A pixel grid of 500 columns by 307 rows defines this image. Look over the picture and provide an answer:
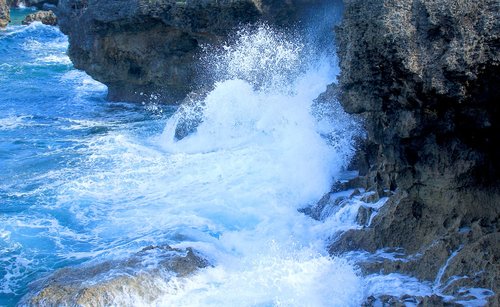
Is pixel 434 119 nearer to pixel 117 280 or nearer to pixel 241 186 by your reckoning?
pixel 117 280

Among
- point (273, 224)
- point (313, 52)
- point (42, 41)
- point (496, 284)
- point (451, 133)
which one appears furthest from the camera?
point (42, 41)

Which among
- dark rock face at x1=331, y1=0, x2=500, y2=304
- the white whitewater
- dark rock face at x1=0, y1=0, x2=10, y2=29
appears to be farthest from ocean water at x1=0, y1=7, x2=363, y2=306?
dark rock face at x1=0, y1=0, x2=10, y2=29

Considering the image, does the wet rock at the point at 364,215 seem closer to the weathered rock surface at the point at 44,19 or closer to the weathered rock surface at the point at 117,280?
the weathered rock surface at the point at 117,280

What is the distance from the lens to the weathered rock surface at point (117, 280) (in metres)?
6.11

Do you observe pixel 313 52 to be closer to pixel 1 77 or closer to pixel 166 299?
pixel 166 299

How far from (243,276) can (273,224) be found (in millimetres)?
1301

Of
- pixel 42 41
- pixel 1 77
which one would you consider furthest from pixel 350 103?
pixel 42 41

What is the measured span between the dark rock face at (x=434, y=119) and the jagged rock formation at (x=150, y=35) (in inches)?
216

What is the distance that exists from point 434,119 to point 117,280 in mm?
3542

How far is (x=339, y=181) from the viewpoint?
25.7ft

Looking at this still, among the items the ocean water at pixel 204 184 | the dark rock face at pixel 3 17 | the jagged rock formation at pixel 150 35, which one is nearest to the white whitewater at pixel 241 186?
the ocean water at pixel 204 184

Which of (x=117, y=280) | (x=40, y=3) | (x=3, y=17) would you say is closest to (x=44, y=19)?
(x=3, y=17)

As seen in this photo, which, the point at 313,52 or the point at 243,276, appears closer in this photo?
the point at 243,276

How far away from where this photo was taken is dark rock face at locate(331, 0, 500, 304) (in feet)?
16.8
